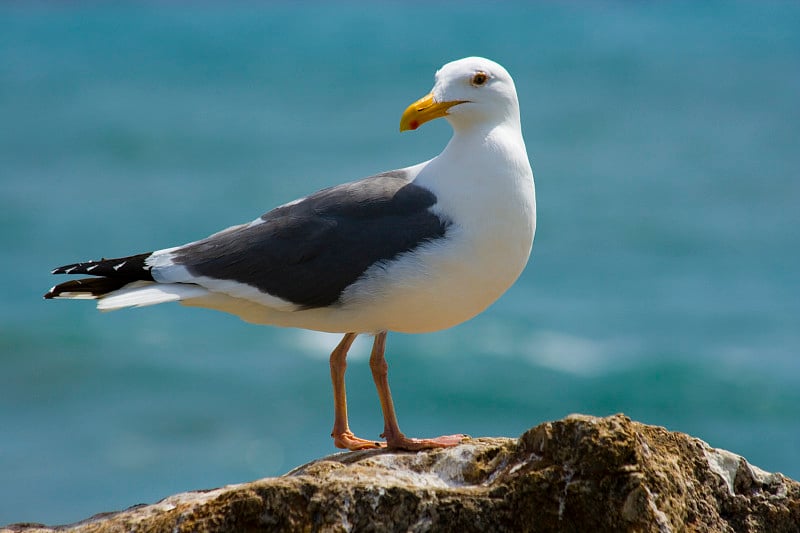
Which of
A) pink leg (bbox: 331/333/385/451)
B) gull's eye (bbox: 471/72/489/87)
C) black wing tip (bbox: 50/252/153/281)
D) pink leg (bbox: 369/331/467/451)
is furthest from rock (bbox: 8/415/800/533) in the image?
gull's eye (bbox: 471/72/489/87)

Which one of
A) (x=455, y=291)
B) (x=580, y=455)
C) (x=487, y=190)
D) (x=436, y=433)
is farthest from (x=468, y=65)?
(x=436, y=433)

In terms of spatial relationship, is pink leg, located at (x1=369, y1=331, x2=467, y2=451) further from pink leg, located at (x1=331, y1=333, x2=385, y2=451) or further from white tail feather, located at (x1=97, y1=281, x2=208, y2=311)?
white tail feather, located at (x1=97, y1=281, x2=208, y2=311)

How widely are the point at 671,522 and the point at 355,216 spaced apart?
2246 mm

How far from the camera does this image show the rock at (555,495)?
4117 mm

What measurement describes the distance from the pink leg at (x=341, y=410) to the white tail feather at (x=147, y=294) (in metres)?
0.84

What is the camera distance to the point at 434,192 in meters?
5.59

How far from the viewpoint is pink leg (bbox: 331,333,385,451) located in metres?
5.81

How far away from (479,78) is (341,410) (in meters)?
1.88

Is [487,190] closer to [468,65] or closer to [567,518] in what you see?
[468,65]

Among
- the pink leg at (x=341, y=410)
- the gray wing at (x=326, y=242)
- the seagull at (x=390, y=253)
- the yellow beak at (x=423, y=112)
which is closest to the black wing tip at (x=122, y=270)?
the seagull at (x=390, y=253)

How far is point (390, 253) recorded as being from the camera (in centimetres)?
542

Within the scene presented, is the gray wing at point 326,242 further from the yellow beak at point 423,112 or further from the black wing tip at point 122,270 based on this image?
the yellow beak at point 423,112

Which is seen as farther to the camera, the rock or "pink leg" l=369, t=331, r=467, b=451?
"pink leg" l=369, t=331, r=467, b=451

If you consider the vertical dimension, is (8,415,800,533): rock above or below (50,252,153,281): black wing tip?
below
